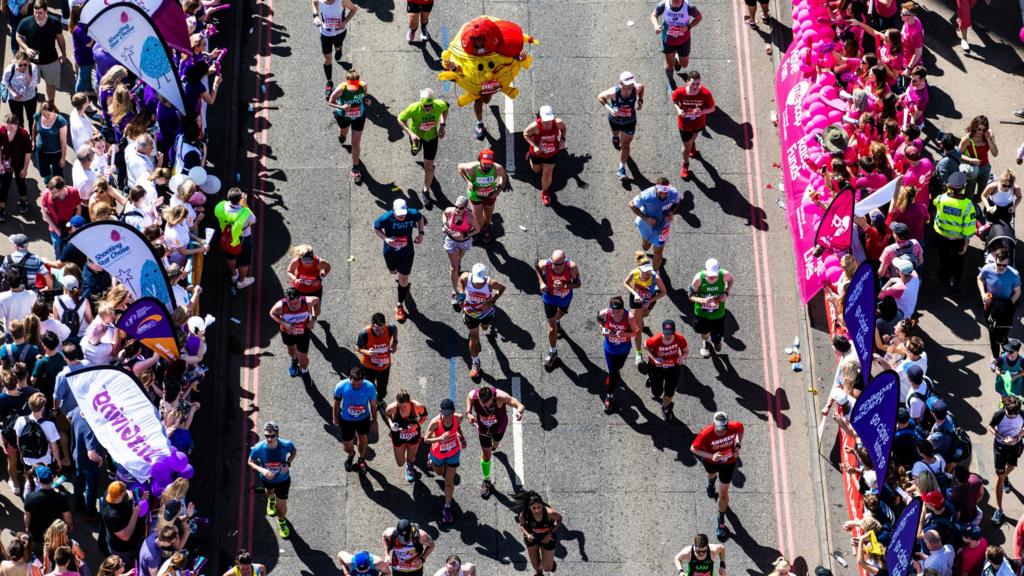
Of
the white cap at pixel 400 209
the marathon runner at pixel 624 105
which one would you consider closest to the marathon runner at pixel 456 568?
the white cap at pixel 400 209

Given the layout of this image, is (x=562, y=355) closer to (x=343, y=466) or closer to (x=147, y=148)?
(x=343, y=466)

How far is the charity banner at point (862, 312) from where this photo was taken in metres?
29.2

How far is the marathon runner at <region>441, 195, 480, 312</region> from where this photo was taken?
1257 inches

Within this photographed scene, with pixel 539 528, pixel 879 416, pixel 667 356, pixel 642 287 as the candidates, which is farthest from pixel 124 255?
pixel 879 416

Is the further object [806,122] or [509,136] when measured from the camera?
[509,136]

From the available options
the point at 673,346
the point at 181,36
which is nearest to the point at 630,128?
the point at 673,346

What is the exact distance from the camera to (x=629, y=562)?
97.1 ft

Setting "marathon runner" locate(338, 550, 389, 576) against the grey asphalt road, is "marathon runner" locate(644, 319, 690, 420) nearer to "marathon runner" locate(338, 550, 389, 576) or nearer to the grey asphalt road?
the grey asphalt road

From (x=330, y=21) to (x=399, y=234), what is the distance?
5437mm

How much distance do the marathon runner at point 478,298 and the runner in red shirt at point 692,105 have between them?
16.0ft

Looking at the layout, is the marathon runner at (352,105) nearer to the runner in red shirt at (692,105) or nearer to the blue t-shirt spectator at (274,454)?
the runner in red shirt at (692,105)

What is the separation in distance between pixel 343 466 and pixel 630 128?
802 centimetres

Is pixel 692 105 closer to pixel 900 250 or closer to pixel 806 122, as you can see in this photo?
pixel 806 122

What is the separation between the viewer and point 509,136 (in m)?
35.7
